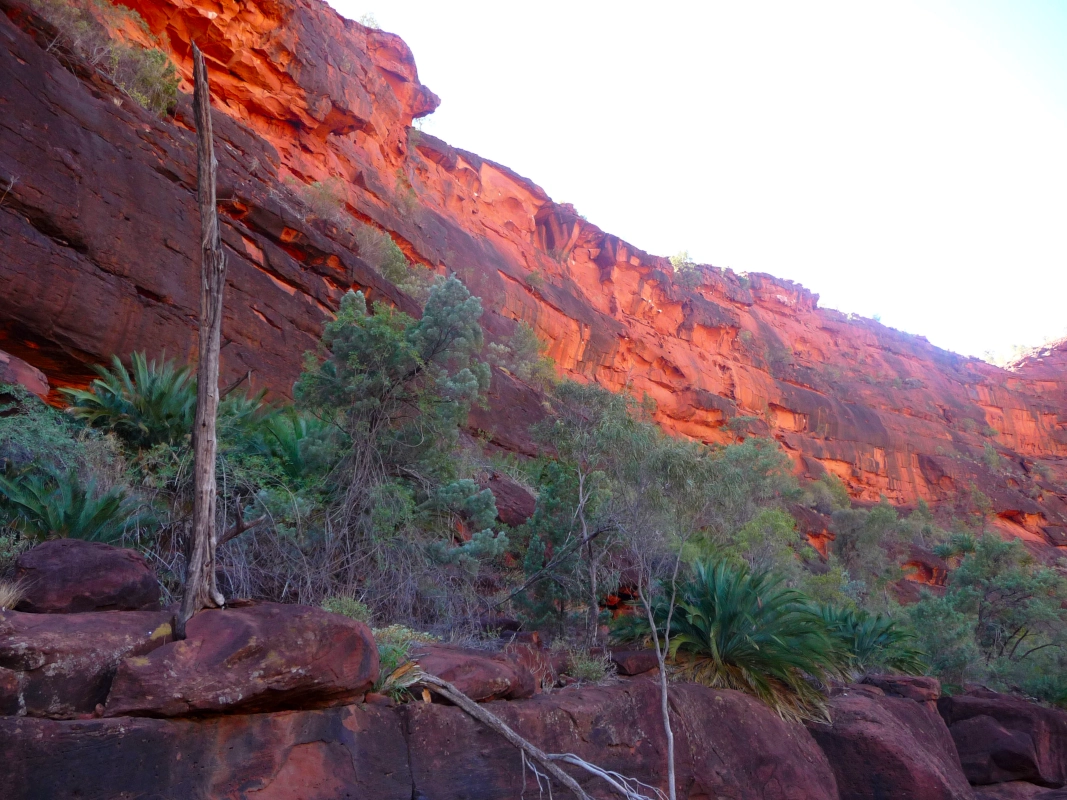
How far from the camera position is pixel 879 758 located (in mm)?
7828

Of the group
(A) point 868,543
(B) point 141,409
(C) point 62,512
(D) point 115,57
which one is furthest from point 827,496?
(C) point 62,512

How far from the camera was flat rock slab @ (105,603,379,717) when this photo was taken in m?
4.12

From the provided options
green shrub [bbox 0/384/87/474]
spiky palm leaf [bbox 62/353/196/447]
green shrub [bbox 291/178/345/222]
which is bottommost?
green shrub [bbox 0/384/87/474]

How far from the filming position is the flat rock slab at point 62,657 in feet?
12.8

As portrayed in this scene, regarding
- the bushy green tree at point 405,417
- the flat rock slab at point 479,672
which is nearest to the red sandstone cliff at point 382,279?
the bushy green tree at point 405,417

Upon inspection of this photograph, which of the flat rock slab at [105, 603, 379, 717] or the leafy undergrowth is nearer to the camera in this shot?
the flat rock slab at [105, 603, 379, 717]

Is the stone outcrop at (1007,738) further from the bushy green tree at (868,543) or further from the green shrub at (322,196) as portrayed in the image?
the bushy green tree at (868,543)

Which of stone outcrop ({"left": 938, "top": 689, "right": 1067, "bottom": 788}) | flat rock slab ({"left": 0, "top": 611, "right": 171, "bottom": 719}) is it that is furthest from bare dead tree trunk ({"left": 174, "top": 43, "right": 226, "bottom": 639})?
stone outcrop ({"left": 938, "top": 689, "right": 1067, "bottom": 788})

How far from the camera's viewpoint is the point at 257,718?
174 inches

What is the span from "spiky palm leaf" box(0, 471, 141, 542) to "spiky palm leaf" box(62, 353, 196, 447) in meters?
2.01

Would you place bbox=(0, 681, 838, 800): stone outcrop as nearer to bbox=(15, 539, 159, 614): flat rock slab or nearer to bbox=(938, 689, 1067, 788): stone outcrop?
bbox=(15, 539, 159, 614): flat rock slab

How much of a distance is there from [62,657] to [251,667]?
0.97 meters

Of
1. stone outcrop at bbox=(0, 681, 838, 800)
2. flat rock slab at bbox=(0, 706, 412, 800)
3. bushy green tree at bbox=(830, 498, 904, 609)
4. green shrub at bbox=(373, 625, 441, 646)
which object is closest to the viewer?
flat rock slab at bbox=(0, 706, 412, 800)

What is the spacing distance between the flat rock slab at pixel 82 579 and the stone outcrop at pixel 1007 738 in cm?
1033
